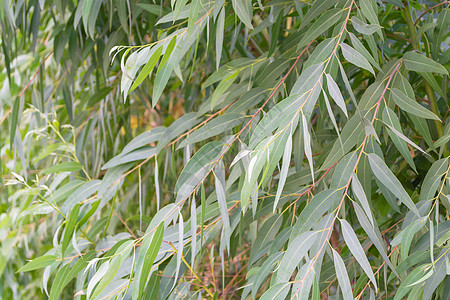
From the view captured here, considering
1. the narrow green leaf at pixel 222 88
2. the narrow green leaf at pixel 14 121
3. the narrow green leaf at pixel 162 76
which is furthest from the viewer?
the narrow green leaf at pixel 14 121

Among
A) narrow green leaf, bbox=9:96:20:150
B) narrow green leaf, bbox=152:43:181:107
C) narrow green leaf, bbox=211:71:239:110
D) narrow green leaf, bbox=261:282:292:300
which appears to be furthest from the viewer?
narrow green leaf, bbox=9:96:20:150

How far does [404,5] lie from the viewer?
75cm

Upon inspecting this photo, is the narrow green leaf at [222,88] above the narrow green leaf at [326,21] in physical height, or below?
below

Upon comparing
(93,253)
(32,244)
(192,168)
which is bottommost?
(32,244)

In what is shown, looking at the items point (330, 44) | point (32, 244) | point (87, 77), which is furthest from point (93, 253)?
point (32, 244)

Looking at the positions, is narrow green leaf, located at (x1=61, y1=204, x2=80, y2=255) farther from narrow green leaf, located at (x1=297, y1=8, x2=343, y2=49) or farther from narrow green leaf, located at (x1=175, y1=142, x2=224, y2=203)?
narrow green leaf, located at (x1=297, y1=8, x2=343, y2=49)

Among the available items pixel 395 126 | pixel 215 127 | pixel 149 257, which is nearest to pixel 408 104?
pixel 395 126

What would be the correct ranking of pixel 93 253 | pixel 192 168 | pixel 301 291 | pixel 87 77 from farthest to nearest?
pixel 87 77
pixel 93 253
pixel 192 168
pixel 301 291

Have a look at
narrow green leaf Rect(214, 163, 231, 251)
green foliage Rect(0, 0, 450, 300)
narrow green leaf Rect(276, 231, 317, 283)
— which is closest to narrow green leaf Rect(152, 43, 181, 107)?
green foliage Rect(0, 0, 450, 300)

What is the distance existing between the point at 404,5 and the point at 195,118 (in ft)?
Answer: 1.31

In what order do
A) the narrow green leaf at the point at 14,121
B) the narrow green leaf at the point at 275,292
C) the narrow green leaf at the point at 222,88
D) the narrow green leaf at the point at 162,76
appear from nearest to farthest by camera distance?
the narrow green leaf at the point at 275,292 → the narrow green leaf at the point at 162,76 → the narrow green leaf at the point at 222,88 → the narrow green leaf at the point at 14,121

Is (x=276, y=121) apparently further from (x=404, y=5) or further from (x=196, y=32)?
(x=404, y=5)

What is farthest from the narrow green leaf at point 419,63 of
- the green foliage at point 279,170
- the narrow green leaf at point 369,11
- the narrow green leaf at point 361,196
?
the narrow green leaf at point 361,196

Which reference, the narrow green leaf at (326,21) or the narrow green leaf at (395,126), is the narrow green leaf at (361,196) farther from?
the narrow green leaf at (326,21)
